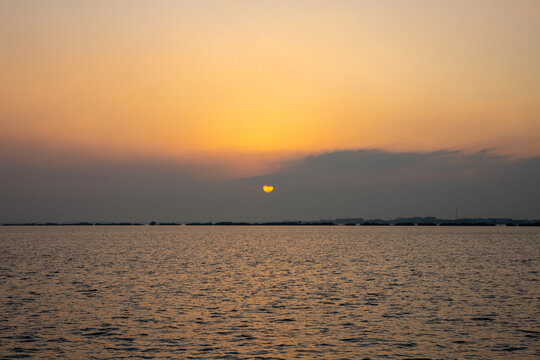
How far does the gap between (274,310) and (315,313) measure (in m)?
3.61

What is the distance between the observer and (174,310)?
44.8 metres

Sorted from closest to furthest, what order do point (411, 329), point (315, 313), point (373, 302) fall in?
point (411, 329), point (315, 313), point (373, 302)

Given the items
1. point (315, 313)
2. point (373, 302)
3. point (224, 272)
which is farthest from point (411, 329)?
point (224, 272)

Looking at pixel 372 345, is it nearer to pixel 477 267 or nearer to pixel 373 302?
pixel 373 302

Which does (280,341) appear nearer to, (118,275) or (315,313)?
(315,313)

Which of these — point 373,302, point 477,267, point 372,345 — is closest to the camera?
point 372,345

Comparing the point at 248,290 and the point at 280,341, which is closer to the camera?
the point at 280,341

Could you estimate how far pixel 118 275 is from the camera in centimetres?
7381

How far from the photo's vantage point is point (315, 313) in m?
43.1

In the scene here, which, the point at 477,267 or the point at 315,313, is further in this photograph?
the point at 477,267

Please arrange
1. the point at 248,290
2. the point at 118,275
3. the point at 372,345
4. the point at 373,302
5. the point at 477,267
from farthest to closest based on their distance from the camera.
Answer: the point at 477,267
the point at 118,275
the point at 248,290
the point at 373,302
the point at 372,345

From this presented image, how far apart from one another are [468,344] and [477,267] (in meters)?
58.5

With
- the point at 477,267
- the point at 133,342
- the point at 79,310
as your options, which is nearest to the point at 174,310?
the point at 79,310

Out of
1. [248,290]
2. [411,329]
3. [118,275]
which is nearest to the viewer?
[411,329]
